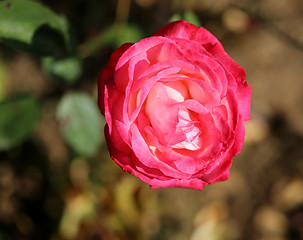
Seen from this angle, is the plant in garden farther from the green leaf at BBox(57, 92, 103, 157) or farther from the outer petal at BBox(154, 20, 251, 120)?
the outer petal at BBox(154, 20, 251, 120)

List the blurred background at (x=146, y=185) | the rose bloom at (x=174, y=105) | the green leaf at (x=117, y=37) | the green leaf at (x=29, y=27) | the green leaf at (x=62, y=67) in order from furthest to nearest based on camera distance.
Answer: the blurred background at (x=146, y=185)
the green leaf at (x=117, y=37)
the green leaf at (x=62, y=67)
the green leaf at (x=29, y=27)
the rose bloom at (x=174, y=105)

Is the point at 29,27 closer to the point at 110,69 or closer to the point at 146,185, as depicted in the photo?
the point at 110,69

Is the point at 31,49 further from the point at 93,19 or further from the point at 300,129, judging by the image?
the point at 300,129

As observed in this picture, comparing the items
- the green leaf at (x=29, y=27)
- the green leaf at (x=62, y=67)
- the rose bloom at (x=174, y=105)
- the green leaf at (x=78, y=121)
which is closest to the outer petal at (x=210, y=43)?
the rose bloom at (x=174, y=105)

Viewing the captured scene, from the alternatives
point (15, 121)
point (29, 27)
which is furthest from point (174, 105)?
point (15, 121)

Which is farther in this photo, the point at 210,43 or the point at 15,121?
the point at 15,121

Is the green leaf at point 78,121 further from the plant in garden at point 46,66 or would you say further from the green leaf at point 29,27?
the green leaf at point 29,27
